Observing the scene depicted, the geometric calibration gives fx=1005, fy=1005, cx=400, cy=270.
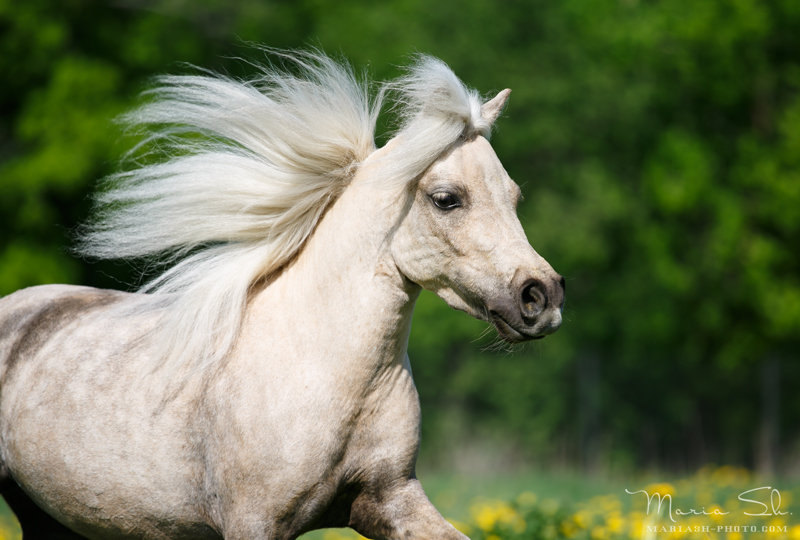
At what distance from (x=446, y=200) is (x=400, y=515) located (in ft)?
3.79

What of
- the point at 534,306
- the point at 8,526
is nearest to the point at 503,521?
the point at 534,306

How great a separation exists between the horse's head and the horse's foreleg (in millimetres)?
713

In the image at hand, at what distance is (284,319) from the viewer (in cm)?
376

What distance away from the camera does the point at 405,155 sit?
3650 mm

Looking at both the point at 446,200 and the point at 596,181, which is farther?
the point at 596,181

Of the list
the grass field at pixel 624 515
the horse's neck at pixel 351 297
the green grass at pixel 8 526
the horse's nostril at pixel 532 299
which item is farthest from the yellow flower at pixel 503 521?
the green grass at pixel 8 526

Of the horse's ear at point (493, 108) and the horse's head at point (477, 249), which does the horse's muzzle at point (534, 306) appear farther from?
the horse's ear at point (493, 108)

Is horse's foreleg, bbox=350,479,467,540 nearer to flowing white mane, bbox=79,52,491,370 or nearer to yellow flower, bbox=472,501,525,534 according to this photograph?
flowing white mane, bbox=79,52,491,370

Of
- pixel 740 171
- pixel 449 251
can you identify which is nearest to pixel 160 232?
pixel 449 251

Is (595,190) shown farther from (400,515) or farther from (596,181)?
(400,515)

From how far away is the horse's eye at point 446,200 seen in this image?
360 cm

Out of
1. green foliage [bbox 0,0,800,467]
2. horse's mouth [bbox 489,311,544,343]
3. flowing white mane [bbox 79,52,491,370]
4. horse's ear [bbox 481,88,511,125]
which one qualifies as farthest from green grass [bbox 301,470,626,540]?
green foliage [bbox 0,0,800,467]

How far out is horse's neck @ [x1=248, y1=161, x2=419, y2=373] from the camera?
3.67 m

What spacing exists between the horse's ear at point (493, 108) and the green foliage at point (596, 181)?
40.4ft
